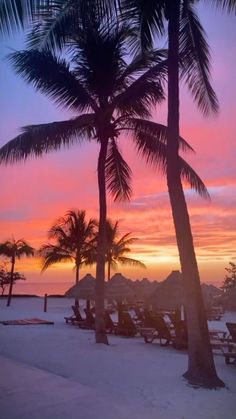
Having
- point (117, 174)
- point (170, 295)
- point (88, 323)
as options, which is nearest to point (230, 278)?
point (170, 295)

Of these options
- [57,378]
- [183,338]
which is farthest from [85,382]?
[183,338]

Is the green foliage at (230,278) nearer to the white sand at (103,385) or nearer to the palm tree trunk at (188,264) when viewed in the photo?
the white sand at (103,385)

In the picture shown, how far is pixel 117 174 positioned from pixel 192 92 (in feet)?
16.8

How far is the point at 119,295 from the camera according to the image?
28.1 meters

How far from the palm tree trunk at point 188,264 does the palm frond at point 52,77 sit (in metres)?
4.50

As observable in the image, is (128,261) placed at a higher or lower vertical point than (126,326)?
higher

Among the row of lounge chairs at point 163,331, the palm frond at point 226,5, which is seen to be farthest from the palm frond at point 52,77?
the row of lounge chairs at point 163,331

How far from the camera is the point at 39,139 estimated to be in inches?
539

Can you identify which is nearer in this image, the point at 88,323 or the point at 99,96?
the point at 99,96

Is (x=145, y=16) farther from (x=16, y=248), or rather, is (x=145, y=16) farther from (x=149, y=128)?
(x=16, y=248)

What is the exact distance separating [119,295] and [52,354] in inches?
668

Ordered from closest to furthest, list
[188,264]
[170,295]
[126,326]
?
[188,264] → [126,326] → [170,295]

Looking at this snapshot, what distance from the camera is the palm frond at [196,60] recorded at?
412 inches

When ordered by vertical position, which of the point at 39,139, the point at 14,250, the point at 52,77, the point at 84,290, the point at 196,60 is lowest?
the point at 84,290
